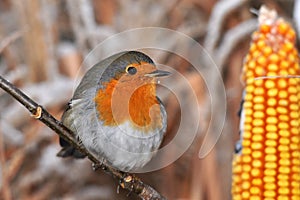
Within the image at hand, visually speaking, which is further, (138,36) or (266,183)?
(138,36)

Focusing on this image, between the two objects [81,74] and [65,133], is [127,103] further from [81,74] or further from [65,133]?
[81,74]

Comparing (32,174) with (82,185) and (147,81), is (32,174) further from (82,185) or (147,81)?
(147,81)

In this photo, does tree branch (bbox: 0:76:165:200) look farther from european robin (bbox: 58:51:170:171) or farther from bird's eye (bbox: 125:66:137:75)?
bird's eye (bbox: 125:66:137:75)

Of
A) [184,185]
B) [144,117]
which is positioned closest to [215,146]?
[184,185]

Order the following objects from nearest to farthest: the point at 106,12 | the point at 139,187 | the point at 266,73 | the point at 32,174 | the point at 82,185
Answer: the point at 139,187, the point at 266,73, the point at 32,174, the point at 82,185, the point at 106,12

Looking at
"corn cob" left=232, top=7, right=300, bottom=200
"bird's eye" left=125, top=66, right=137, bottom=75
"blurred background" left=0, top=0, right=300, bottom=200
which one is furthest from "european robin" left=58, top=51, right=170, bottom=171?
"blurred background" left=0, top=0, right=300, bottom=200

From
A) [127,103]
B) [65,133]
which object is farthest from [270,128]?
[65,133]

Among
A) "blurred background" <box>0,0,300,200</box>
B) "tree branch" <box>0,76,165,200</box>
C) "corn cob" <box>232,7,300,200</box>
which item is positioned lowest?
"tree branch" <box>0,76,165,200</box>
